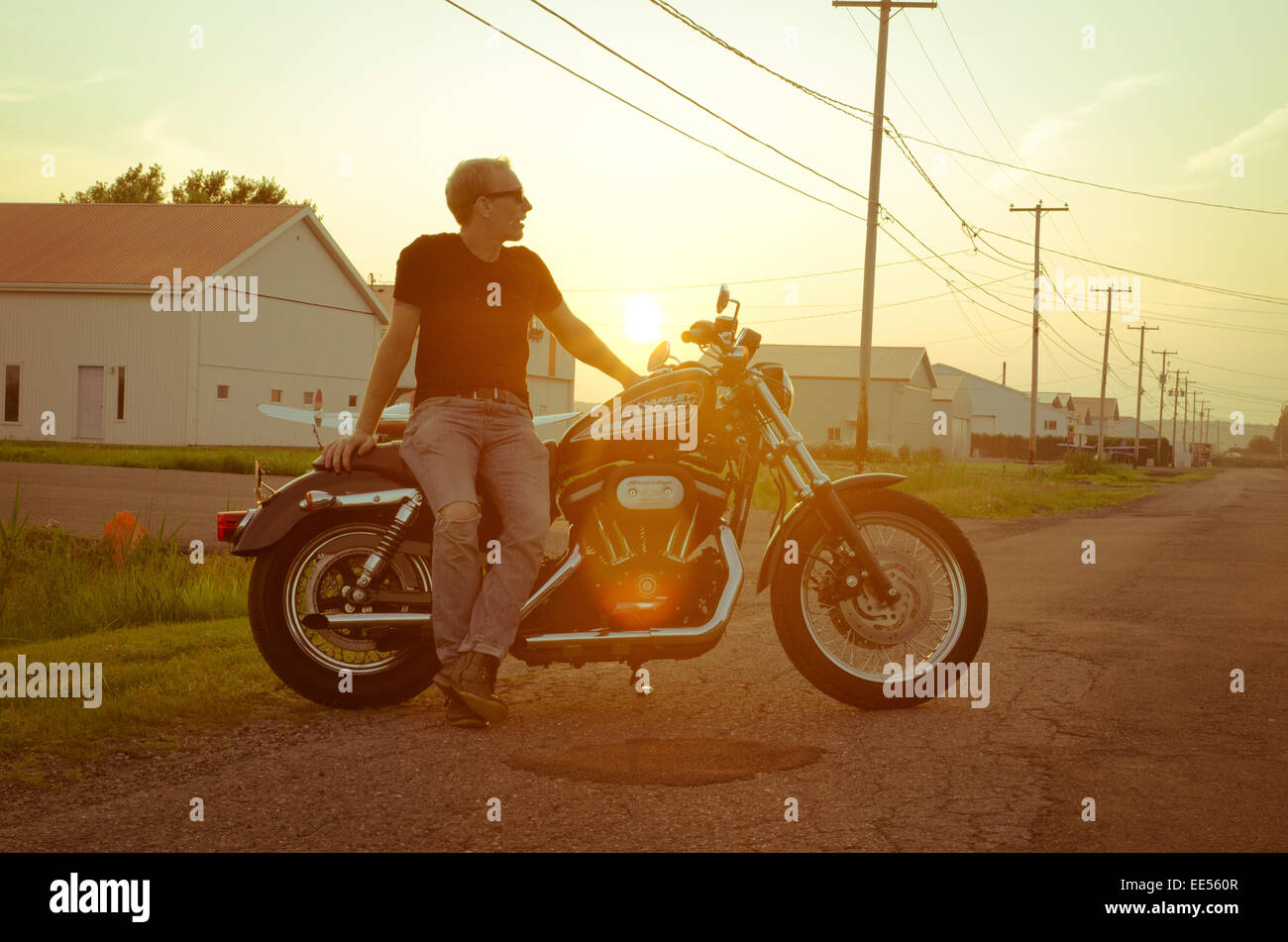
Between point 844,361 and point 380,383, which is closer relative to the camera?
point 380,383

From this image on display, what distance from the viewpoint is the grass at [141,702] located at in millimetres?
4172

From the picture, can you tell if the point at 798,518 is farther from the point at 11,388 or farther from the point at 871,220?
the point at 11,388

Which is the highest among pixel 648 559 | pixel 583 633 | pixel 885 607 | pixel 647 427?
pixel 647 427

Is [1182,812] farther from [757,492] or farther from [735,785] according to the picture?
[757,492]

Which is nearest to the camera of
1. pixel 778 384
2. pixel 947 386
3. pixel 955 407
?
pixel 778 384

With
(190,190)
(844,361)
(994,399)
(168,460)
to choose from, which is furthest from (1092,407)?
(168,460)

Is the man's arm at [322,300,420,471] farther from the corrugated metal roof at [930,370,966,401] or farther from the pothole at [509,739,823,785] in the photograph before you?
the corrugated metal roof at [930,370,966,401]

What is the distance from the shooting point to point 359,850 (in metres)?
3.18

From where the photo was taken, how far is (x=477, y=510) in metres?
4.66

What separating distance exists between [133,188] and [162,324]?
41960 millimetres

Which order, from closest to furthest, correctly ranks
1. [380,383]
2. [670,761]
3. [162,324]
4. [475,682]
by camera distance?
[670,761], [475,682], [380,383], [162,324]

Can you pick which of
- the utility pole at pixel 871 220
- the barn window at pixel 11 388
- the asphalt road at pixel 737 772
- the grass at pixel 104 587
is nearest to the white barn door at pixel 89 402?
the barn window at pixel 11 388
